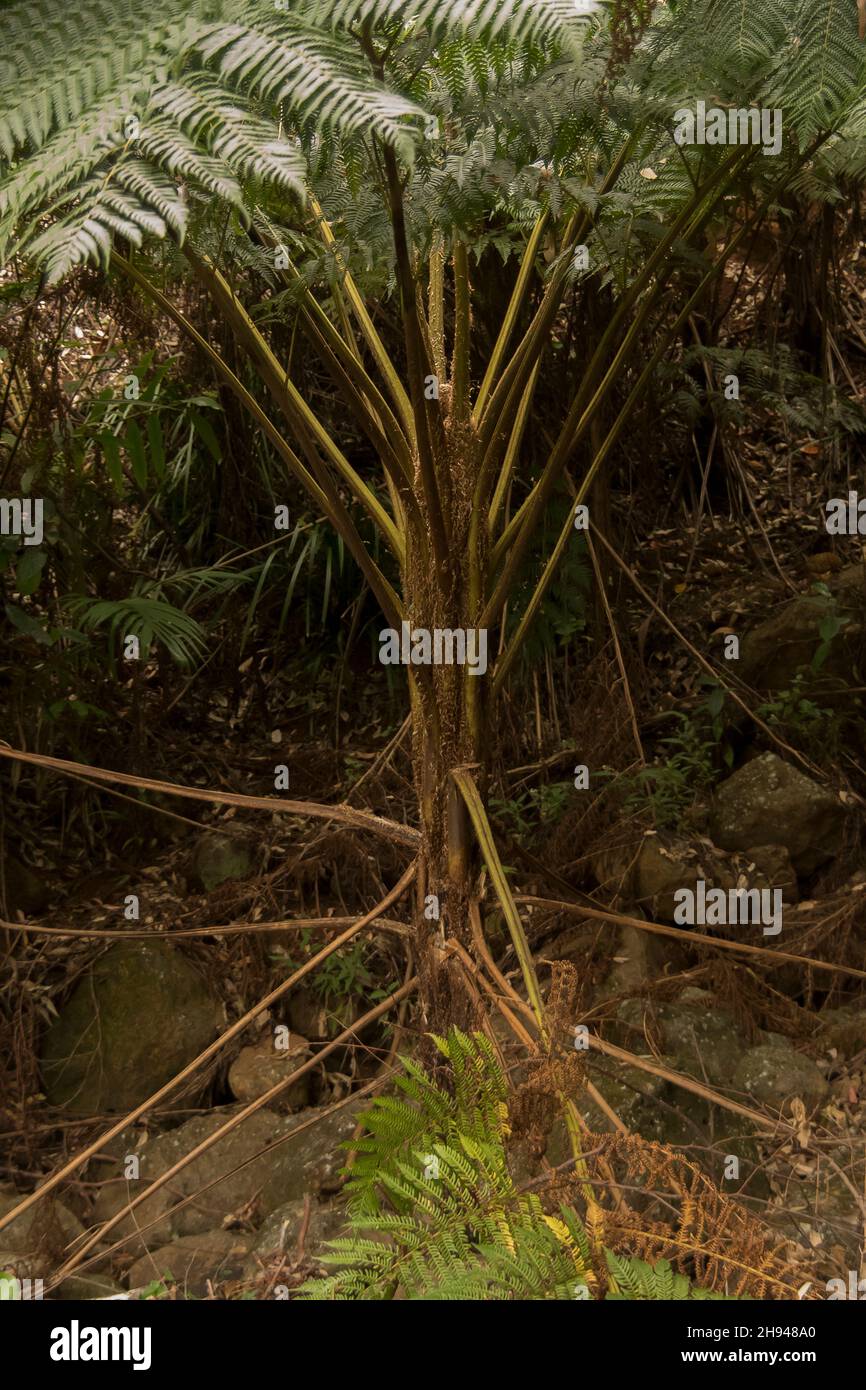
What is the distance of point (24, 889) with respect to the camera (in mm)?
2875

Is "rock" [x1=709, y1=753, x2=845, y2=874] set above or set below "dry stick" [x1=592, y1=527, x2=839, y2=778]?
below

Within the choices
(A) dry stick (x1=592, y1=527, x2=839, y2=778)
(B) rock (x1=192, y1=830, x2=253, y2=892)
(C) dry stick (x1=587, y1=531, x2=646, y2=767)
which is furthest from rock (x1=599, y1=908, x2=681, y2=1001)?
(B) rock (x1=192, y1=830, x2=253, y2=892)

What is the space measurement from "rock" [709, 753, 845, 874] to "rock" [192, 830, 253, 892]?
1216 mm

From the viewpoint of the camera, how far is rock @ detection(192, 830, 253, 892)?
2.91m

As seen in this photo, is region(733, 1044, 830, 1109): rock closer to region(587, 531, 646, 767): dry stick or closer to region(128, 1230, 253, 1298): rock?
region(587, 531, 646, 767): dry stick

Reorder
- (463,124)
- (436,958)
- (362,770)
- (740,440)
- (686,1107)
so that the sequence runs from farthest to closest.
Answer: (740,440) < (362,770) < (686,1107) < (436,958) < (463,124)

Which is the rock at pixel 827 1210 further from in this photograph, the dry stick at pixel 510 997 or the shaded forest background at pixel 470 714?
the dry stick at pixel 510 997

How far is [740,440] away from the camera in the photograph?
378 cm

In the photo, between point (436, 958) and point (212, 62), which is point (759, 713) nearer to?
point (436, 958)

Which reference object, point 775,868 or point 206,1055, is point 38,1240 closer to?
point 206,1055

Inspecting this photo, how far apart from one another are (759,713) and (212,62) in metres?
2.24

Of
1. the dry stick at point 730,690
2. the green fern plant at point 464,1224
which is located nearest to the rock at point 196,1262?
the green fern plant at point 464,1224

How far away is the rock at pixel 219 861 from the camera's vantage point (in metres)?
2.91
